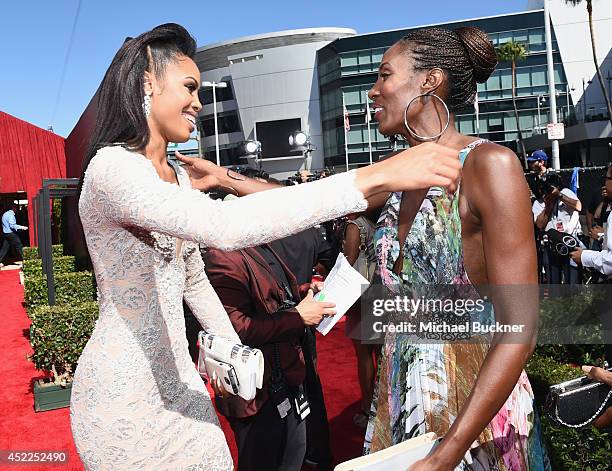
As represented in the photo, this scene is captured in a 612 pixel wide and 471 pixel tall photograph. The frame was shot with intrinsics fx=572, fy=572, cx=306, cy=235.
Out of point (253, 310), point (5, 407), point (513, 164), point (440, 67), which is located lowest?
point (5, 407)

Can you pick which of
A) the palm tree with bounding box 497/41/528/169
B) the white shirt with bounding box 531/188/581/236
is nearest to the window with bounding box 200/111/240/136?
the palm tree with bounding box 497/41/528/169

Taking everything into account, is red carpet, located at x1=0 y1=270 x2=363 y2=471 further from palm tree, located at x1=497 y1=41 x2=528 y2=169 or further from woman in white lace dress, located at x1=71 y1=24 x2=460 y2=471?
palm tree, located at x1=497 y1=41 x2=528 y2=169

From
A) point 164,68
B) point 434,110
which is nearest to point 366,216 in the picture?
point 434,110

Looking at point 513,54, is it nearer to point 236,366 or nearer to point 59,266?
point 59,266

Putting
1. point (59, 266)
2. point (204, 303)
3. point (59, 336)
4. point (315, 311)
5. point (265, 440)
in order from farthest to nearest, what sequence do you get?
point (59, 266) < point (59, 336) < point (265, 440) < point (315, 311) < point (204, 303)

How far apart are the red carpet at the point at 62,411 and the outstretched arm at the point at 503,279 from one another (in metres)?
2.91

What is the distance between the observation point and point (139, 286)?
60.5 inches

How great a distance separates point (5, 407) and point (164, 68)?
5316mm

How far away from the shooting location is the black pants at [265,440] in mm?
2904

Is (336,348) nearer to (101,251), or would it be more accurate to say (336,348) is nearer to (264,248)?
(264,248)

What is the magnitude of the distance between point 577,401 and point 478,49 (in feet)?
3.53

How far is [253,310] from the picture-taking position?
2844 mm

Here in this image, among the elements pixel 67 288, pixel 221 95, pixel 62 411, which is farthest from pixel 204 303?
pixel 221 95

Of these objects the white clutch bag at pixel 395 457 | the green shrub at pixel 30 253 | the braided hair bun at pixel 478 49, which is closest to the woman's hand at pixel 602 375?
the white clutch bag at pixel 395 457
